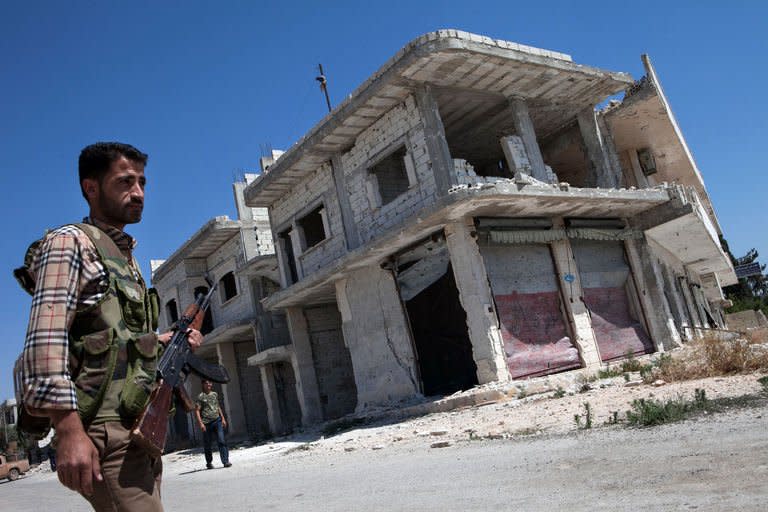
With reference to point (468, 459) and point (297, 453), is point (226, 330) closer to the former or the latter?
point (297, 453)

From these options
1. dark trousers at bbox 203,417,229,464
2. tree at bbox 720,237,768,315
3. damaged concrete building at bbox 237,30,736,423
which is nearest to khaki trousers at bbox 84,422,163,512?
dark trousers at bbox 203,417,229,464

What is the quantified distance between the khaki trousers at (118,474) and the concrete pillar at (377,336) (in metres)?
12.3

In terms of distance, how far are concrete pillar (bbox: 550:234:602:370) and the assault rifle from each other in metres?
11.5

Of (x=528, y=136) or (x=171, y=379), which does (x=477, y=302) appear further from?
(x=171, y=379)

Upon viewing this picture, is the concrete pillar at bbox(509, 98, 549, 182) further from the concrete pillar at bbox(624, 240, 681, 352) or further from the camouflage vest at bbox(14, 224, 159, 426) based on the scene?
the camouflage vest at bbox(14, 224, 159, 426)

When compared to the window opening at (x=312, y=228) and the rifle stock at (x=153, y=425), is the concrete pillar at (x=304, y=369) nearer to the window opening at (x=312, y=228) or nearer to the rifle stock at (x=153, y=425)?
the window opening at (x=312, y=228)

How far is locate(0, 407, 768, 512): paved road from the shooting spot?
3.61 metres

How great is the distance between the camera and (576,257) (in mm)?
14508

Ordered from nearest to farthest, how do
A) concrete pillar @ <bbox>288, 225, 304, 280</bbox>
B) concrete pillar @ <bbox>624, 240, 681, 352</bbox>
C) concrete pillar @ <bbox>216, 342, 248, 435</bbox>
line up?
concrete pillar @ <bbox>624, 240, 681, 352</bbox> < concrete pillar @ <bbox>288, 225, 304, 280</bbox> < concrete pillar @ <bbox>216, 342, 248, 435</bbox>

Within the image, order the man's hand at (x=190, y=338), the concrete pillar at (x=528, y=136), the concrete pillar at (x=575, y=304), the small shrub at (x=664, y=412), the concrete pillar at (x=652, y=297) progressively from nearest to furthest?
1. the man's hand at (x=190, y=338)
2. the small shrub at (x=664, y=412)
3. the concrete pillar at (x=575, y=304)
4. the concrete pillar at (x=528, y=136)
5. the concrete pillar at (x=652, y=297)

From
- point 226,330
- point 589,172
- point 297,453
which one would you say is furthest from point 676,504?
point 226,330

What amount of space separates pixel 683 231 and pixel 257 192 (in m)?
11.3

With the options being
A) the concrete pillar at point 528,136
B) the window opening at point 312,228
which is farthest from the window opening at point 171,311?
the concrete pillar at point 528,136

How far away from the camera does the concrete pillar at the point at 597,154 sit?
15.6m
